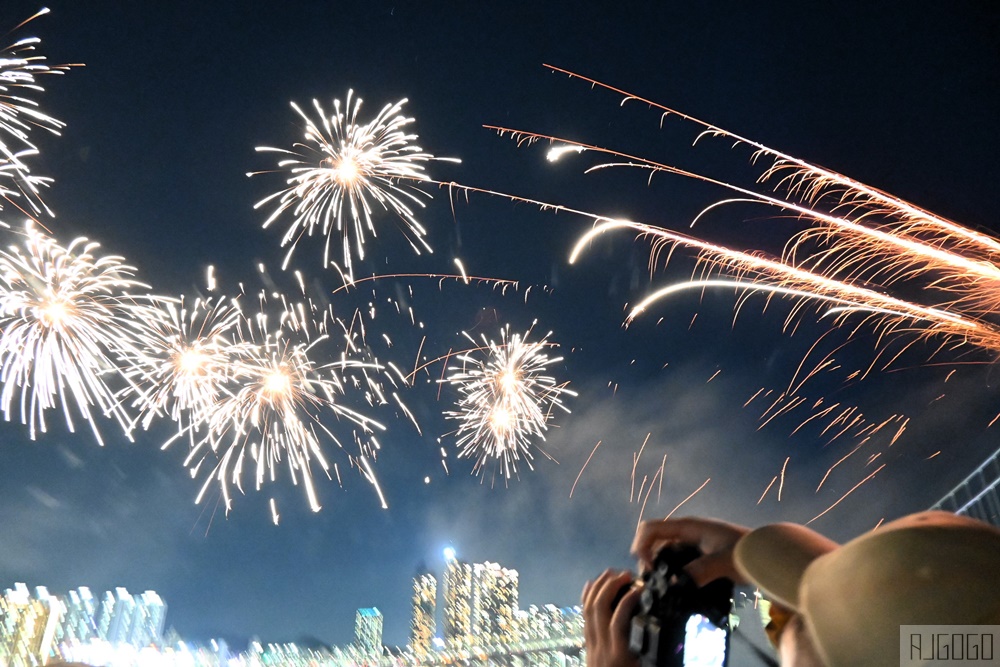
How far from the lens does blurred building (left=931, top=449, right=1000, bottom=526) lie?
12.4 meters

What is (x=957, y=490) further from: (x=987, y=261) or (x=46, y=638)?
(x=46, y=638)

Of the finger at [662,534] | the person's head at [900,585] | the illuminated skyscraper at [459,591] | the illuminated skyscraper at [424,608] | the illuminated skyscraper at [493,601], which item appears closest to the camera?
the person's head at [900,585]

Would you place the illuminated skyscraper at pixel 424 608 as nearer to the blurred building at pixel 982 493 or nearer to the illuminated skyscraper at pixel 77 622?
the illuminated skyscraper at pixel 77 622

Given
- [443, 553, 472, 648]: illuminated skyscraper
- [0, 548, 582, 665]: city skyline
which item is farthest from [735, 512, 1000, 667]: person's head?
[443, 553, 472, 648]: illuminated skyscraper

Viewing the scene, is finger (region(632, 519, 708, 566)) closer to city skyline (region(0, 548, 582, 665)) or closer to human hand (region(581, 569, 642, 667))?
human hand (region(581, 569, 642, 667))

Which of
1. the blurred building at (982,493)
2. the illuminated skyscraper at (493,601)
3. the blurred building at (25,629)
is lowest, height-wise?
the blurred building at (25,629)

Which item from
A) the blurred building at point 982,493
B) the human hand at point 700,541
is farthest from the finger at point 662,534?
the blurred building at point 982,493

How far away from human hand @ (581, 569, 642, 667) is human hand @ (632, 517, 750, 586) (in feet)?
0.23

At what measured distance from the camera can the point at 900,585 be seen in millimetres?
706

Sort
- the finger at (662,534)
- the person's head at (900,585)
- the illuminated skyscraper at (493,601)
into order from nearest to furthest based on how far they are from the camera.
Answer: the person's head at (900,585) → the finger at (662,534) → the illuminated skyscraper at (493,601)

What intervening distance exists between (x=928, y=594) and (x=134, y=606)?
11452 cm

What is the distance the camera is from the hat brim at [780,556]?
0.93 metres

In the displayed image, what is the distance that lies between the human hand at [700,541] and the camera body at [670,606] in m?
0.02

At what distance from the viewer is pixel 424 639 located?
98.4 meters
